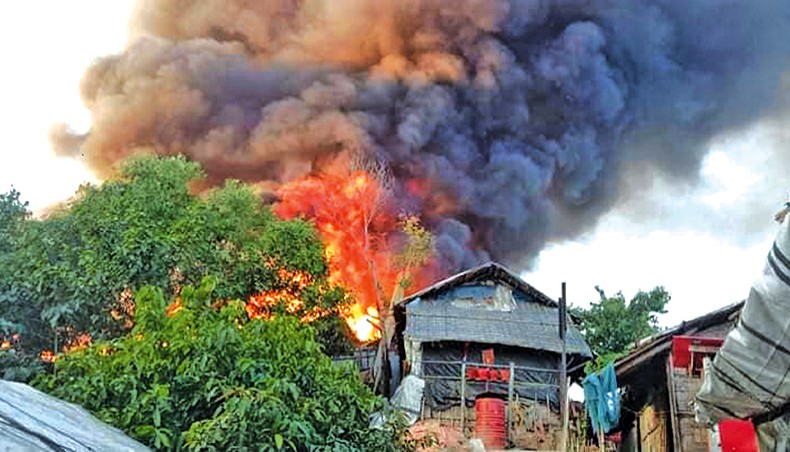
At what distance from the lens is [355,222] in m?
29.6

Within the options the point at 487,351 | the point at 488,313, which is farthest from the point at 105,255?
the point at 488,313

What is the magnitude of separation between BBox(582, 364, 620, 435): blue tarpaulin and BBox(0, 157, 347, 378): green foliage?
28.0 ft

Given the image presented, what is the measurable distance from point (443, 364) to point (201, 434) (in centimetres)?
1457

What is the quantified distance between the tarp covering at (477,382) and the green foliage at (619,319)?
8.13 meters

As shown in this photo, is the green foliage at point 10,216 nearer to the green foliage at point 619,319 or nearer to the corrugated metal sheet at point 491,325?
the corrugated metal sheet at point 491,325

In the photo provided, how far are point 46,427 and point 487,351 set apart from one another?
16662mm

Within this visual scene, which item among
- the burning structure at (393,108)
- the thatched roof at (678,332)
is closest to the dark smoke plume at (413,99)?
the burning structure at (393,108)

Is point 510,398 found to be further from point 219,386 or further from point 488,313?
point 219,386

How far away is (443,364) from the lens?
64.4ft

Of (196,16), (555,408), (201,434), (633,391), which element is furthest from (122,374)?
(196,16)

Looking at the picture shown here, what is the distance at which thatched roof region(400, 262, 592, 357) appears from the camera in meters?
19.7

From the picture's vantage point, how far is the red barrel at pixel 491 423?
57.4 feet

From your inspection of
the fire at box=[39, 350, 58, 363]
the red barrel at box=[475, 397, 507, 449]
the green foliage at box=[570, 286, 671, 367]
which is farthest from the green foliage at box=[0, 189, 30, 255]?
the green foliage at box=[570, 286, 671, 367]

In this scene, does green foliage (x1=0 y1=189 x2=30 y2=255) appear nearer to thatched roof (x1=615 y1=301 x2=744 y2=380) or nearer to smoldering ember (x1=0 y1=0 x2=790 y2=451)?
smoldering ember (x1=0 y1=0 x2=790 y2=451)
